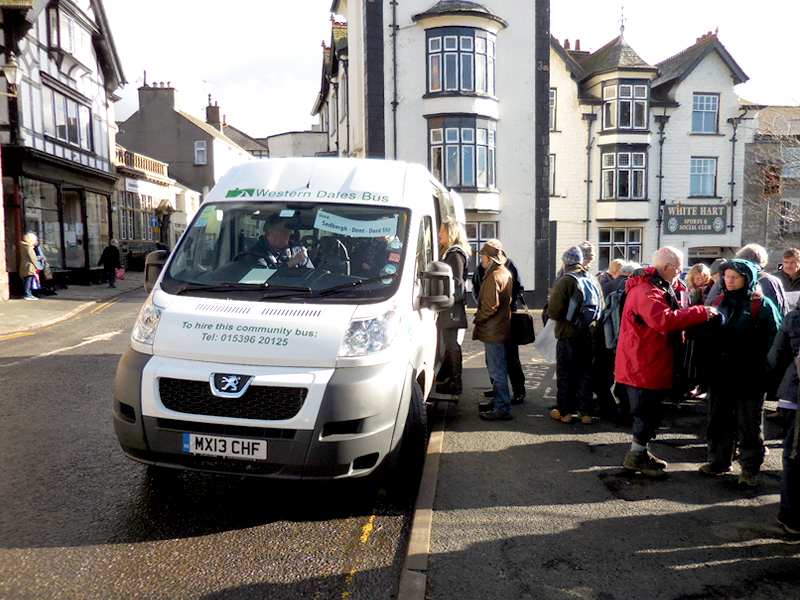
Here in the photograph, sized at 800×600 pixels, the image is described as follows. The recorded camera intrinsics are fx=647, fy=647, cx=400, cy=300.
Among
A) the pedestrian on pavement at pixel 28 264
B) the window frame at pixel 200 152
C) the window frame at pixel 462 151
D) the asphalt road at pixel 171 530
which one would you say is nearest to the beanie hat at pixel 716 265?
the asphalt road at pixel 171 530

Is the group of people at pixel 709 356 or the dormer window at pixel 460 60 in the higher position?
the dormer window at pixel 460 60

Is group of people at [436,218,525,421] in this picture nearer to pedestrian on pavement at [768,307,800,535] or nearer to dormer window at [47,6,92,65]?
pedestrian on pavement at [768,307,800,535]

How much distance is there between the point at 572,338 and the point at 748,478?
2.14m

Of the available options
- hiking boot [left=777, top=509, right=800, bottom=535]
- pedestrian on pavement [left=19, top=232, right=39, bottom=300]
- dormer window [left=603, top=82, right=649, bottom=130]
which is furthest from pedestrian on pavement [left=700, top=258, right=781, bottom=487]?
dormer window [left=603, top=82, right=649, bottom=130]

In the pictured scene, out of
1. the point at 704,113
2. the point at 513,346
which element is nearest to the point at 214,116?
the point at 704,113

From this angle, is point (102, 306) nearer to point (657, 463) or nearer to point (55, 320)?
point (55, 320)

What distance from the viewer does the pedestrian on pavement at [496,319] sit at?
663 centimetres

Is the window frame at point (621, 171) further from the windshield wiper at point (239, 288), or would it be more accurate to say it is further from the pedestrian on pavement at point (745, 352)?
the windshield wiper at point (239, 288)

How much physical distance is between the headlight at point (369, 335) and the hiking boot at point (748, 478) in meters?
2.95

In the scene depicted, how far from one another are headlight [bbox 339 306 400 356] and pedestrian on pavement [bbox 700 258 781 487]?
259 centimetres

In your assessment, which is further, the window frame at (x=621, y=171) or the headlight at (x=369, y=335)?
the window frame at (x=621, y=171)

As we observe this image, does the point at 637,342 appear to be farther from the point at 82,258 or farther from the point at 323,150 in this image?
the point at 323,150

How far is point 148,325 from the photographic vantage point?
4410 mm

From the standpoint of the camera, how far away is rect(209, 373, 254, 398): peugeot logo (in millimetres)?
4023
